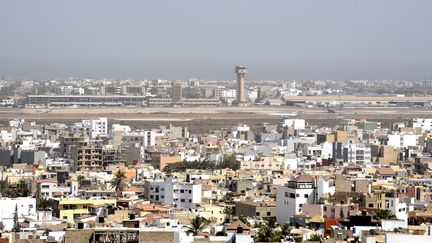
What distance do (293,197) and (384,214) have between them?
4093 millimetres

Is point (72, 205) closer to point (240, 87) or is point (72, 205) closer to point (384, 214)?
point (384, 214)

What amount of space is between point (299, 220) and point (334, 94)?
423 feet

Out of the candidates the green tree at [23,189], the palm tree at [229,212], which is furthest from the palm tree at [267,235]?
the green tree at [23,189]

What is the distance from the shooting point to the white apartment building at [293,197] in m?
33.7

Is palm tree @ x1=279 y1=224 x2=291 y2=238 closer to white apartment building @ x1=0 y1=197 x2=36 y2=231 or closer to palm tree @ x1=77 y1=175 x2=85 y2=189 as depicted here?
white apartment building @ x1=0 y1=197 x2=36 y2=231

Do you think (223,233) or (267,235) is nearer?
(223,233)

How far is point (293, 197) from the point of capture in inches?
1342

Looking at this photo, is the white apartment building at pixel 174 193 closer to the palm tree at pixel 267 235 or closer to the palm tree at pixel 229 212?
the palm tree at pixel 229 212

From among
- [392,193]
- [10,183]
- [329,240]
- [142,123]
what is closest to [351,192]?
[392,193]

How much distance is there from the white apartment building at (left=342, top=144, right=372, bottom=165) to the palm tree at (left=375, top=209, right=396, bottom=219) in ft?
95.0

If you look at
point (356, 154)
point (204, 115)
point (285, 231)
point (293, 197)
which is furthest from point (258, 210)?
point (204, 115)

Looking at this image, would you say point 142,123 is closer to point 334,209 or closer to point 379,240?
point 334,209

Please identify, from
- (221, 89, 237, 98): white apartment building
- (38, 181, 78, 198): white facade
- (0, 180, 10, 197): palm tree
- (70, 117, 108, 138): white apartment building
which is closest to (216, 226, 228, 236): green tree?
(0, 180, 10, 197): palm tree

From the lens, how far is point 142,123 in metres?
103
